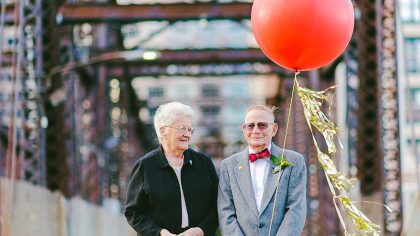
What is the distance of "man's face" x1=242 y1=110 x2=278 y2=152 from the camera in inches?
230

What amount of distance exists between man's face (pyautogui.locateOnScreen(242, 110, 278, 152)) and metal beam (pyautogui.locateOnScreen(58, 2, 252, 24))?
11.5 metres

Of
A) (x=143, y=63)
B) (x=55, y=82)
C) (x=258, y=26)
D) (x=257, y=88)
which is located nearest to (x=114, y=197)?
(x=143, y=63)

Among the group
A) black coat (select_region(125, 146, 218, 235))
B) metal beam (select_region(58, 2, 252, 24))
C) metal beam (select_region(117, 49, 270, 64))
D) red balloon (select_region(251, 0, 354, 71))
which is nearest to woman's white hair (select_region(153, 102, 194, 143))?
black coat (select_region(125, 146, 218, 235))

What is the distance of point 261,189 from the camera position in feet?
19.5

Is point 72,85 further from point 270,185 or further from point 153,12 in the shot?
point 270,185

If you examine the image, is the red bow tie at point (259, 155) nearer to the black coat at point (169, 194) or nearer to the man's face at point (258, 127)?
the man's face at point (258, 127)

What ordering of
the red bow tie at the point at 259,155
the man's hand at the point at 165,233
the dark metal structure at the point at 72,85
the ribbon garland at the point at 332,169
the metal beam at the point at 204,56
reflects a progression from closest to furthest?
the ribbon garland at the point at 332,169, the red bow tie at the point at 259,155, the man's hand at the point at 165,233, the dark metal structure at the point at 72,85, the metal beam at the point at 204,56

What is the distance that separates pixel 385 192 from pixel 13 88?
5.13 m

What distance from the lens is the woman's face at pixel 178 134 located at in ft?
19.5

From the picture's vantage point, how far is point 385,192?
14.0 meters

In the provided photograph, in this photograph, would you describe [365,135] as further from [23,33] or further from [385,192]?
[23,33]

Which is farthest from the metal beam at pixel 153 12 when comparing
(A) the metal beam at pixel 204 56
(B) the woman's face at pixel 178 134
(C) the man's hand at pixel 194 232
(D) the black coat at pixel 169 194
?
(C) the man's hand at pixel 194 232

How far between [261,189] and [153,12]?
1167 centimetres

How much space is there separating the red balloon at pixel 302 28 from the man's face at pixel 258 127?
2.71 feet
